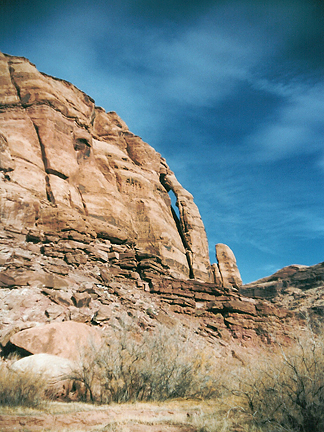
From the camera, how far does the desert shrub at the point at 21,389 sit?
5.12 meters

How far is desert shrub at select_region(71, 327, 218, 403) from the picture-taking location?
652 centimetres

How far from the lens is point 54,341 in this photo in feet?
26.3

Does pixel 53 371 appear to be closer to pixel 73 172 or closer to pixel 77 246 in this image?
pixel 77 246

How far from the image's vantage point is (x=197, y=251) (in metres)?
39.2

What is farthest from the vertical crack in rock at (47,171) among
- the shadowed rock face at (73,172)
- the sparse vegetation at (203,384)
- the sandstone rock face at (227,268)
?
the sandstone rock face at (227,268)

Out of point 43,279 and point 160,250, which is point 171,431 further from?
point 160,250

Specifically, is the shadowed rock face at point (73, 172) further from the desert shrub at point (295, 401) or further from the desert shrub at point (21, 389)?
the desert shrub at point (295, 401)

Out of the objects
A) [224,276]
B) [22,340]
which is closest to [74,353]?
[22,340]

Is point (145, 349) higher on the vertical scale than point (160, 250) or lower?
lower

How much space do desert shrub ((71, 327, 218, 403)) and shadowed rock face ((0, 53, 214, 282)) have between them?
1123 cm

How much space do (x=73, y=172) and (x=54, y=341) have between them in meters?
18.2

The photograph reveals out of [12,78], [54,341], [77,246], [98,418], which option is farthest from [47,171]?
[98,418]

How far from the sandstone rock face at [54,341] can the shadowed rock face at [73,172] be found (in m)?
9.52

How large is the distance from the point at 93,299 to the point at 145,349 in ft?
19.8
